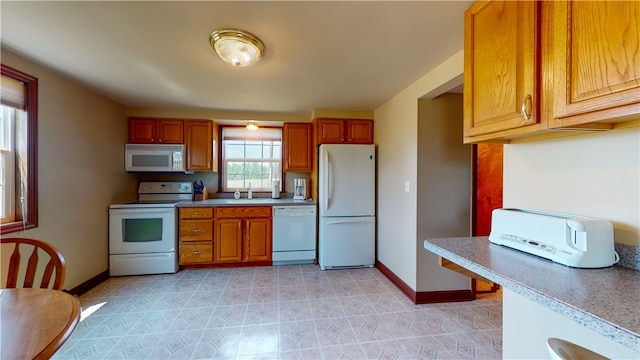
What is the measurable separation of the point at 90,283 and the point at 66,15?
105 inches

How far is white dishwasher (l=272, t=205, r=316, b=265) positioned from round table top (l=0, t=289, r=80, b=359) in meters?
2.51

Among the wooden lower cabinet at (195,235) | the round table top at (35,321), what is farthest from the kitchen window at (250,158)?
the round table top at (35,321)

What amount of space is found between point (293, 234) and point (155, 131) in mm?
2418

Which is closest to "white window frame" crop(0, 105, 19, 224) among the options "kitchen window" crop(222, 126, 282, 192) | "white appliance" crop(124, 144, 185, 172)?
"white appliance" crop(124, 144, 185, 172)

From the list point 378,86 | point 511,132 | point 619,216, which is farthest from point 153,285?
point 619,216

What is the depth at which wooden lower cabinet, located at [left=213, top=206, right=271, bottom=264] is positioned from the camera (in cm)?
342

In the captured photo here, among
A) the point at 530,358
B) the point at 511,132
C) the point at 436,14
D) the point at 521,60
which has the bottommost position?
the point at 530,358

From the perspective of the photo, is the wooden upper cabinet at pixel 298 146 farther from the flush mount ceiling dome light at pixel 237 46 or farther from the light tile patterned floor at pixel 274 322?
the flush mount ceiling dome light at pixel 237 46

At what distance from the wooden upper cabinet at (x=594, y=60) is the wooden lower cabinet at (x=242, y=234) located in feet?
10.3

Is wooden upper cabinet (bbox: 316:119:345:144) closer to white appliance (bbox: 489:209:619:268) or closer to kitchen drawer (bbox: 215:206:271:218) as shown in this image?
kitchen drawer (bbox: 215:206:271:218)

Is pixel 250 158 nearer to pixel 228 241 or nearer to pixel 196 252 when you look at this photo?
pixel 228 241

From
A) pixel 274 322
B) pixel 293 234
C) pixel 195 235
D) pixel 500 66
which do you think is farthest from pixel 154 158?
pixel 500 66

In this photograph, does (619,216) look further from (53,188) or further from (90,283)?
(90,283)

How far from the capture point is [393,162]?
120 inches
